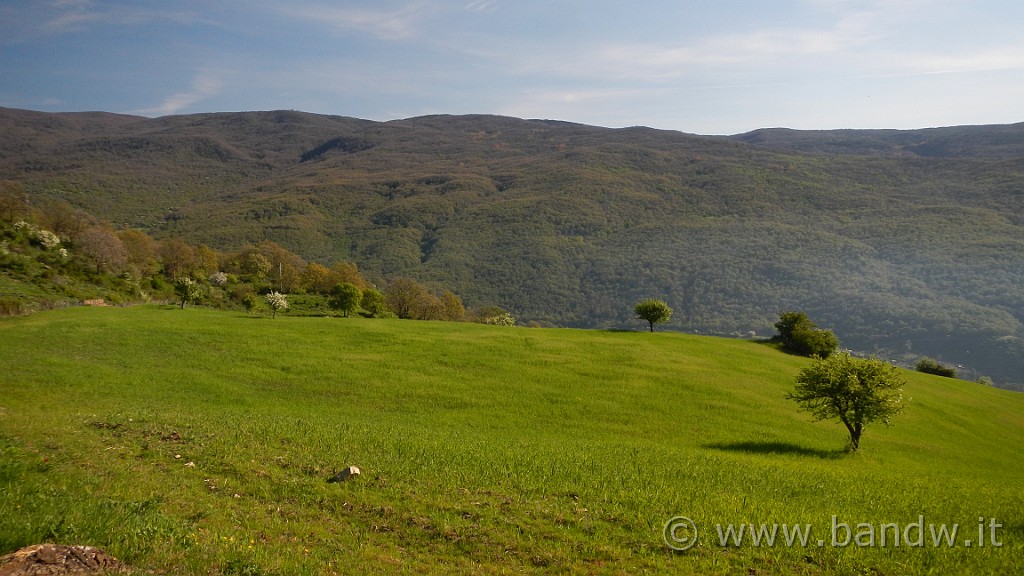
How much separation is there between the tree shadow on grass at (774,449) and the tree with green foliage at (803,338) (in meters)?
25.9

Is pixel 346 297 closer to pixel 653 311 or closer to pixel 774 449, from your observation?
pixel 653 311

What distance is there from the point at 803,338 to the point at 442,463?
45.9 m

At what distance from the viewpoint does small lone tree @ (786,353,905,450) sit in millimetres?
24500

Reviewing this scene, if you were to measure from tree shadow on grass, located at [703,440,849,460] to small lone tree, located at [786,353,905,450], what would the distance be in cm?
198

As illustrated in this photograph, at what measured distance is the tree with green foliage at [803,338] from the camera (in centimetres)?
4906

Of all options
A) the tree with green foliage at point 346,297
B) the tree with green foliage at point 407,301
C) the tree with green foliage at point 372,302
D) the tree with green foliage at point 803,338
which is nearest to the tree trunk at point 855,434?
the tree with green foliage at point 803,338

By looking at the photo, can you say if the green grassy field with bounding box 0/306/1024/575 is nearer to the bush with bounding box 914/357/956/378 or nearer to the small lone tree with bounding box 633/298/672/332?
the small lone tree with bounding box 633/298/672/332

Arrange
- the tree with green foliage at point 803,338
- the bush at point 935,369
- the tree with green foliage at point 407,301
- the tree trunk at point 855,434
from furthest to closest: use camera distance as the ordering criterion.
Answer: the tree with green foliage at point 407,301, the bush at point 935,369, the tree with green foliage at point 803,338, the tree trunk at point 855,434

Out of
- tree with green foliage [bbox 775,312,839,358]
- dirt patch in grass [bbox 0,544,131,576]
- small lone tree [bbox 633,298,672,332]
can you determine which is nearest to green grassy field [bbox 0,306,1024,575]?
dirt patch in grass [bbox 0,544,131,576]

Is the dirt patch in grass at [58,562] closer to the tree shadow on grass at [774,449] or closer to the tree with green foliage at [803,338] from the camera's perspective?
the tree shadow on grass at [774,449]

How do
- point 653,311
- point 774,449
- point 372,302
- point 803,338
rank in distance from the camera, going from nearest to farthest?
point 774,449 < point 803,338 < point 653,311 < point 372,302

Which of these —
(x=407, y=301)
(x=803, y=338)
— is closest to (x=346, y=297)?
(x=407, y=301)

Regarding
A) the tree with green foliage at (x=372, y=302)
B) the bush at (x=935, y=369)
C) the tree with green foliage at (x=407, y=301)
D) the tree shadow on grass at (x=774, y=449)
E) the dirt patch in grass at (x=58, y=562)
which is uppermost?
the dirt patch in grass at (x=58, y=562)

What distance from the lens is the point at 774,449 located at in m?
23.4
